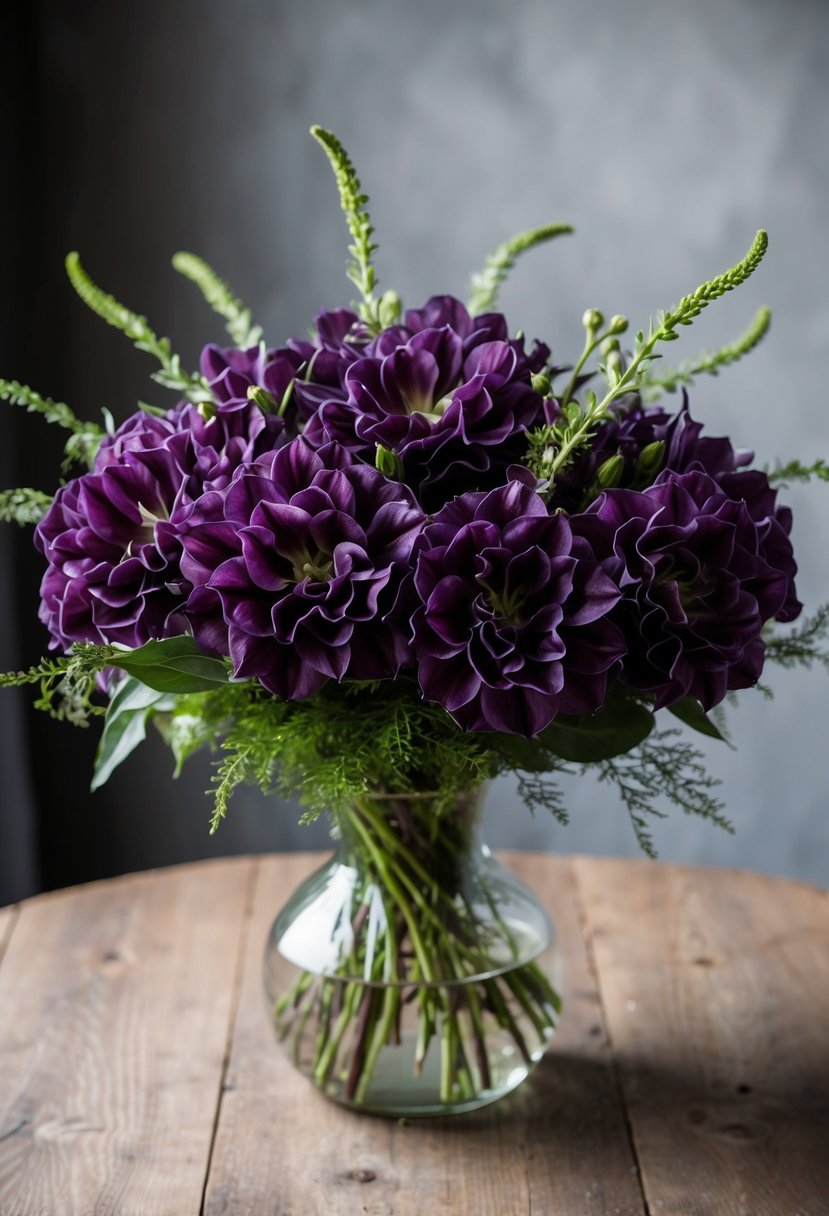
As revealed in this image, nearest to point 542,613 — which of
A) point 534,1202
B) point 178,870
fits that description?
point 534,1202

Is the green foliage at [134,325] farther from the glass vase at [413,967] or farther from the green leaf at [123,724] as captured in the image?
the glass vase at [413,967]

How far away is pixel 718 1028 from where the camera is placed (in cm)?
107

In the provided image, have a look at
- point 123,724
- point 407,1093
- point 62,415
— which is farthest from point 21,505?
point 407,1093

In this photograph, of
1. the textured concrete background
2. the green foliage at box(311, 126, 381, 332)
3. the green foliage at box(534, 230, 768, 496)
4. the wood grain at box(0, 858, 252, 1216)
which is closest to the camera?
the green foliage at box(534, 230, 768, 496)

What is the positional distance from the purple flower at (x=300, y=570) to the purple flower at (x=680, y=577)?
12 cm

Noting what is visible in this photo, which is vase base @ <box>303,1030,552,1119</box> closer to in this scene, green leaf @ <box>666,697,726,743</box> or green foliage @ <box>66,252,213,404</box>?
green leaf @ <box>666,697,726,743</box>


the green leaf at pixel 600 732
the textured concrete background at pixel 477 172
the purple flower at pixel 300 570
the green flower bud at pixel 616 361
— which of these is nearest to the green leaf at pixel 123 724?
the purple flower at pixel 300 570

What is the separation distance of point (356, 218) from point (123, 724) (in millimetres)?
373

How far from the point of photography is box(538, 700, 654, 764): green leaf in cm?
82

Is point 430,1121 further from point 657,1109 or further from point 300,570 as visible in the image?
point 300,570

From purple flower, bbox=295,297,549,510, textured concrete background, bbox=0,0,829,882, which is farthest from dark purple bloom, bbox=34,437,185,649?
textured concrete background, bbox=0,0,829,882

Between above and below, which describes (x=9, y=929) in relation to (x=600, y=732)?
below

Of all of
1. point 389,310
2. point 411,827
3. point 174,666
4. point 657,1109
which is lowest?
point 657,1109

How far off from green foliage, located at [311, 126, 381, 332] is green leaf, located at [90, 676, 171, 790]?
0.29m
